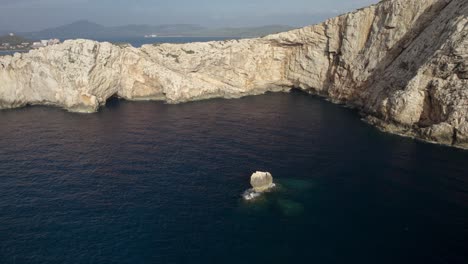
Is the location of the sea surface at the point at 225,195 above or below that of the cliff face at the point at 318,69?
below

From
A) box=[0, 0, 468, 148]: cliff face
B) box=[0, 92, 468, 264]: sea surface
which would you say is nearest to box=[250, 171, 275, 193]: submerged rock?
box=[0, 92, 468, 264]: sea surface

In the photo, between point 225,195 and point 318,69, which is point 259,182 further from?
point 318,69

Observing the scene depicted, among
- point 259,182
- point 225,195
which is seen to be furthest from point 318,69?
point 225,195

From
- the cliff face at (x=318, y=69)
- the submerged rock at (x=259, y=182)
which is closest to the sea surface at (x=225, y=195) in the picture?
the submerged rock at (x=259, y=182)

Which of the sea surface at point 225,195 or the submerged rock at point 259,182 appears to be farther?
the submerged rock at point 259,182

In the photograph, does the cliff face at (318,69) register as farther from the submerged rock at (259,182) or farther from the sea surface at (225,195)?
the submerged rock at (259,182)

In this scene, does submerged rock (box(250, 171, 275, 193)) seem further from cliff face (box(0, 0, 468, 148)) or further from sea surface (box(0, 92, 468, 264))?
cliff face (box(0, 0, 468, 148))

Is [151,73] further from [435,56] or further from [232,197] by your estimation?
[435,56]
